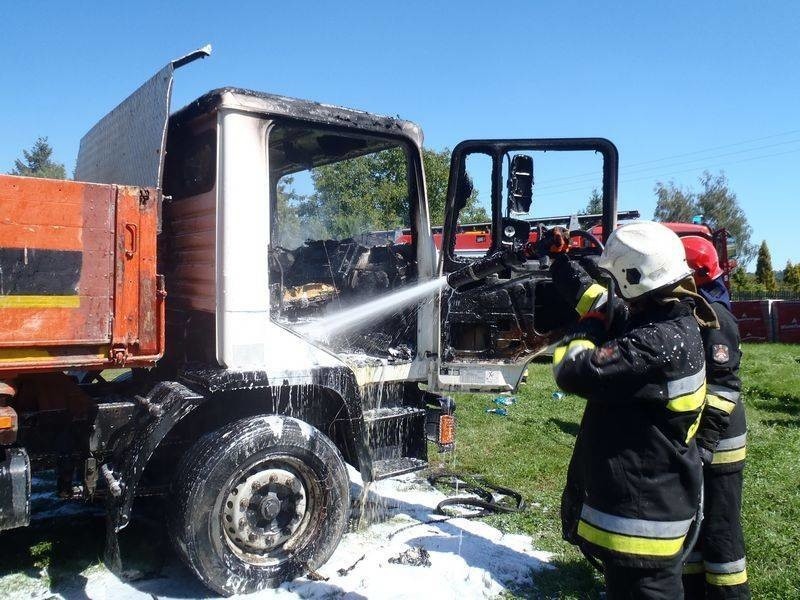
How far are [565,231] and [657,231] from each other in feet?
3.09

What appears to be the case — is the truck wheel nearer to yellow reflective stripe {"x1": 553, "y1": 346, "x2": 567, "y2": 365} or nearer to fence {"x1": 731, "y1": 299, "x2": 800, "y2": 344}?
yellow reflective stripe {"x1": 553, "y1": 346, "x2": 567, "y2": 365}

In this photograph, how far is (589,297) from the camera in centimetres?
284

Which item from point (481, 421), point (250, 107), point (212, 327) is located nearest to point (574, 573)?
point (212, 327)

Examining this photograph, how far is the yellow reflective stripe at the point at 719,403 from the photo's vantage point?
3.20 m

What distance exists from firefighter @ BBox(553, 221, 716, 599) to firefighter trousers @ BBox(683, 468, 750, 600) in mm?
1001

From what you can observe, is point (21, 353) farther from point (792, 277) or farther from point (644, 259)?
point (792, 277)

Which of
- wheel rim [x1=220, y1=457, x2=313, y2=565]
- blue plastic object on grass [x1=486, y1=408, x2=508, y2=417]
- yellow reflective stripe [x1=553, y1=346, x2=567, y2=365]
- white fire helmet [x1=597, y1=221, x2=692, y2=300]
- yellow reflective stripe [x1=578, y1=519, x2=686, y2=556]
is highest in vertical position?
white fire helmet [x1=597, y1=221, x2=692, y2=300]

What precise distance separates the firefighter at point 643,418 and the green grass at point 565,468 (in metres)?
1.33

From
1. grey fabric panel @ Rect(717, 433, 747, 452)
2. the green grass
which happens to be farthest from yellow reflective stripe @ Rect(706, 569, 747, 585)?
grey fabric panel @ Rect(717, 433, 747, 452)

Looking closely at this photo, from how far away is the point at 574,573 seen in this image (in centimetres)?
375

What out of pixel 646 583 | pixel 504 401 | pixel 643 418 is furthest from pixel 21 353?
pixel 504 401

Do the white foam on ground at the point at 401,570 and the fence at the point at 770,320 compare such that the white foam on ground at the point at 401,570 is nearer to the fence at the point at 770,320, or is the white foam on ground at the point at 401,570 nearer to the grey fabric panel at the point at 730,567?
the grey fabric panel at the point at 730,567

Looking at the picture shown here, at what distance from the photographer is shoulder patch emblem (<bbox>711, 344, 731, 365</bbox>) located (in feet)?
10.7

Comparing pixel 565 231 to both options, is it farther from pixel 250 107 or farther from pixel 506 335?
pixel 250 107
